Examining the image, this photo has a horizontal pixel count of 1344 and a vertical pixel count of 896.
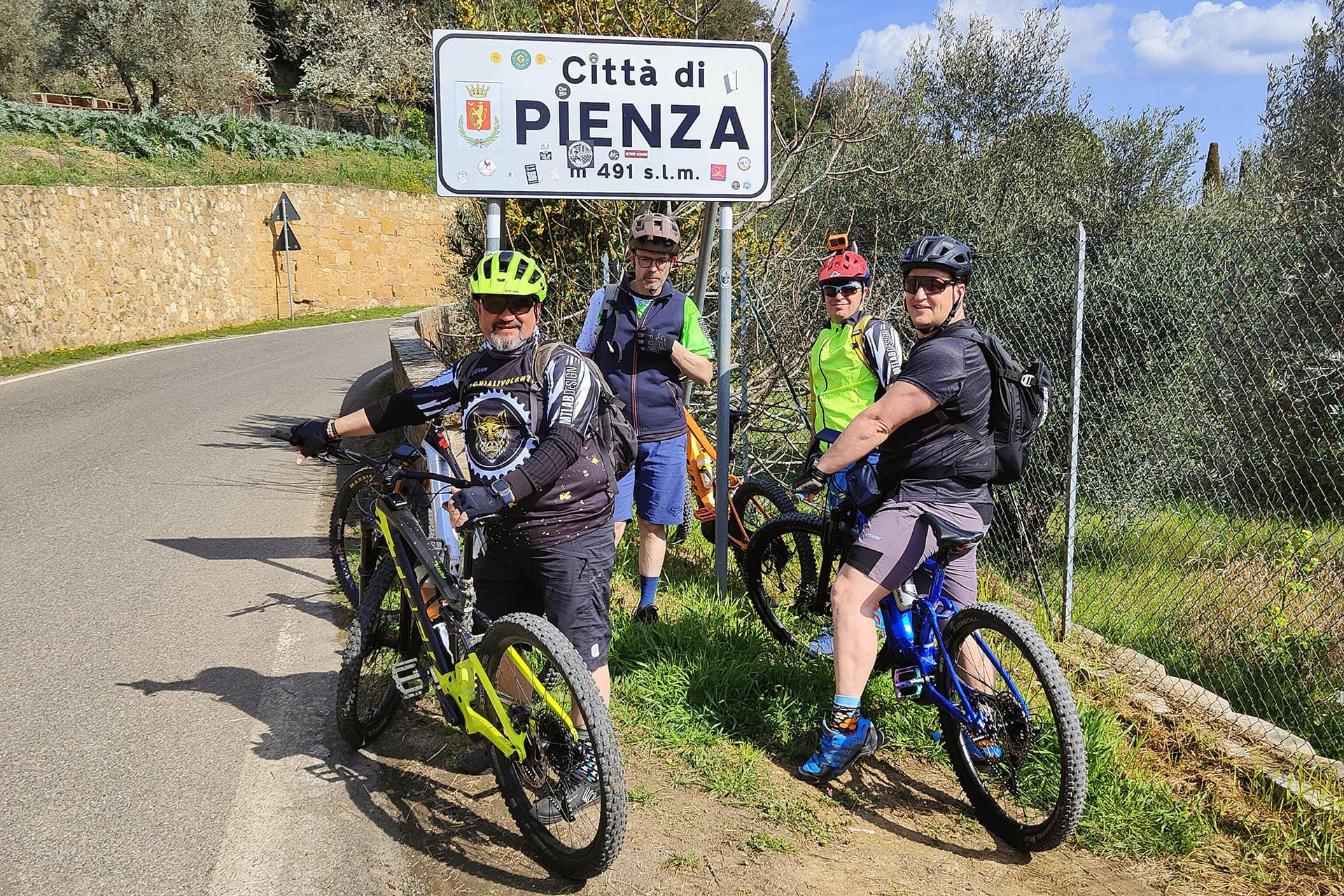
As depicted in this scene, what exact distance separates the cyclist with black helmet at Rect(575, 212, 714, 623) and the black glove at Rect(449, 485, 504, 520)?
1.88m

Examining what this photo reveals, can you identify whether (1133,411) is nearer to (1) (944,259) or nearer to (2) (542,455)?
(1) (944,259)

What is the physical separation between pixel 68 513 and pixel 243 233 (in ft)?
65.2

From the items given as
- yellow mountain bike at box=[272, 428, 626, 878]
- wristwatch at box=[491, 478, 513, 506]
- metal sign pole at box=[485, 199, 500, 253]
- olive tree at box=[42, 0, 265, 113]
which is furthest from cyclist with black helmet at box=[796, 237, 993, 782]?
olive tree at box=[42, 0, 265, 113]

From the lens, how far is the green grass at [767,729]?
3.51m

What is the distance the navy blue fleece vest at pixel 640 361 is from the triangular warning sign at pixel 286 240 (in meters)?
21.3

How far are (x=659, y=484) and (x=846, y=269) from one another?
4.66 feet

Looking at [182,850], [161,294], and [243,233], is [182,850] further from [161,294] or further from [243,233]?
[243,233]

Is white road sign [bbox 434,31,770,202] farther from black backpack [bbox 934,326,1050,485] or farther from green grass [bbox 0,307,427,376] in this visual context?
green grass [bbox 0,307,427,376]

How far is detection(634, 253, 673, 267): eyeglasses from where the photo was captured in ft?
15.7

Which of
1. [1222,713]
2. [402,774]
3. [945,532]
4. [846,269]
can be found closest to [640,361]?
[846,269]

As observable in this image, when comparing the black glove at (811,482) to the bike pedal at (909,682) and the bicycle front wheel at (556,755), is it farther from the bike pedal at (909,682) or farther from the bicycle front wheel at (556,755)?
the bicycle front wheel at (556,755)

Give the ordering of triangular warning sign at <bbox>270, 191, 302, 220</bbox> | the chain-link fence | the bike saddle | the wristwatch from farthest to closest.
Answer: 1. triangular warning sign at <bbox>270, 191, 302, 220</bbox>
2. the chain-link fence
3. the bike saddle
4. the wristwatch

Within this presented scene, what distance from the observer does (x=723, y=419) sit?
5395 millimetres

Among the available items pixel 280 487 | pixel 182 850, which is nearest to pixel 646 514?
pixel 182 850
